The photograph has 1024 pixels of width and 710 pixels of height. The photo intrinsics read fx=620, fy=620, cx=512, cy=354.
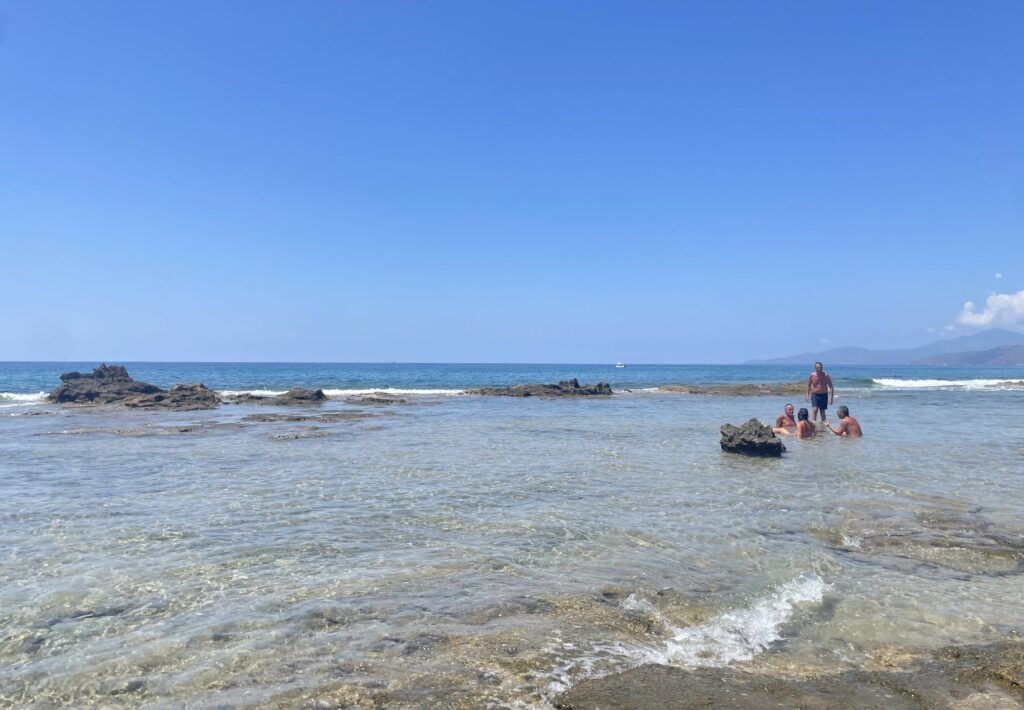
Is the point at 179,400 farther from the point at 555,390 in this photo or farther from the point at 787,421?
the point at 787,421

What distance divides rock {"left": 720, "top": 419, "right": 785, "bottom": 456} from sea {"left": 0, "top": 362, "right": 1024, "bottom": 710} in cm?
55

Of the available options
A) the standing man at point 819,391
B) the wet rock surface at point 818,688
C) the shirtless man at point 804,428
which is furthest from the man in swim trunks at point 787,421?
the wet rock surface at point 818,688

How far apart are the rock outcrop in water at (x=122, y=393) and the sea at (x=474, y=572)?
20.2 meters

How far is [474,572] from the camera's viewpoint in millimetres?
6938

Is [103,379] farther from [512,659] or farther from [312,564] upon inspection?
[512,659]

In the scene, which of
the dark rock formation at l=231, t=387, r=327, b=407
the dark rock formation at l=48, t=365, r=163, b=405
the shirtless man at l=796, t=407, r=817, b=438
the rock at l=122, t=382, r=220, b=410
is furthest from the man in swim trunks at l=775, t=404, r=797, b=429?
the dark rock formation at l=48, t=365, r=163, b=405

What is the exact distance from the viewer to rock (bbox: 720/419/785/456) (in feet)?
50.7

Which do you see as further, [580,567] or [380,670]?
[580,567]

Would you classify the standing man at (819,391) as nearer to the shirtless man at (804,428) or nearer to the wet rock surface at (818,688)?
the shirtless man at (804,428)

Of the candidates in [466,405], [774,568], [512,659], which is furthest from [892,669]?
[466,405]

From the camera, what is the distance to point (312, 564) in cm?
721

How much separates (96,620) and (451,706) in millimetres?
3707

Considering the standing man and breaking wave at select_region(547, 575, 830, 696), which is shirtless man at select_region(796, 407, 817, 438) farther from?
breaking wave at select_region(547, 575, 830, 696)

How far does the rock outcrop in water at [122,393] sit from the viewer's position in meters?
34.2
